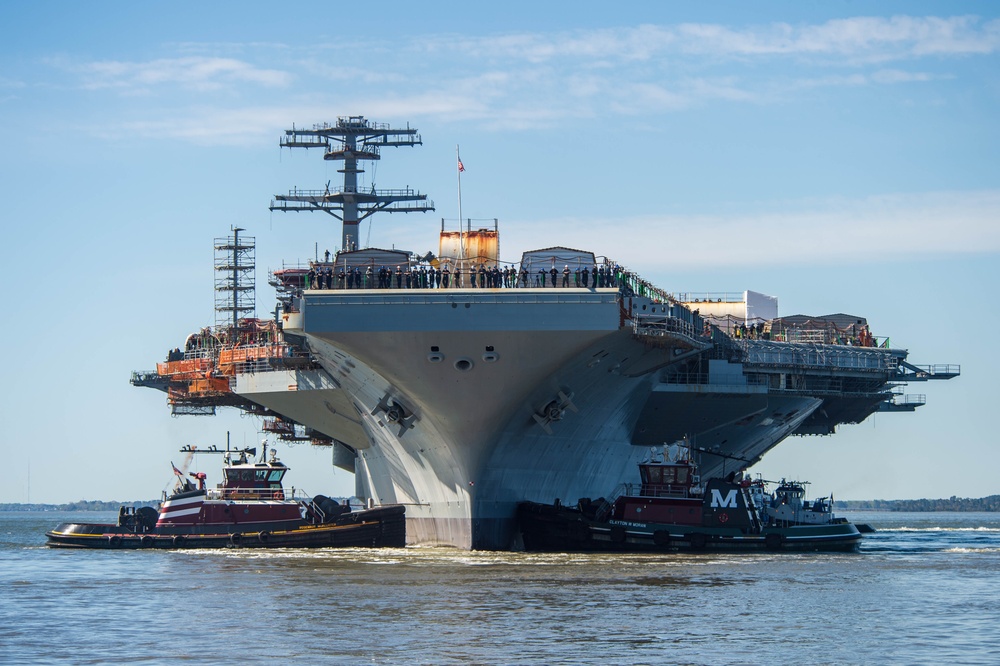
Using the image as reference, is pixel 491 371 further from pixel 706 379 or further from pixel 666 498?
pixel 706 379

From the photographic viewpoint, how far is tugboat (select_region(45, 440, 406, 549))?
130 ft

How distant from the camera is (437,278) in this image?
36.2 metres

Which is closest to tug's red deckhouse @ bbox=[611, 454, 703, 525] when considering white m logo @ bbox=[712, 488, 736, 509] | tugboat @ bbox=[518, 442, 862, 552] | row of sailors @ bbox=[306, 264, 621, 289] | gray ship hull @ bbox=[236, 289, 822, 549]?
tugboat @ bbox=[518, 442, 862, 552]

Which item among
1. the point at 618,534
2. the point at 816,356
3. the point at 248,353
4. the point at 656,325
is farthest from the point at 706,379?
the point at 248,353

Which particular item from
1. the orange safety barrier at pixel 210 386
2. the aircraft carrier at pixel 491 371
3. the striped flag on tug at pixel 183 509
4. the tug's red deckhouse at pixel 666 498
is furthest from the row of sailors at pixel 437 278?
the orange safety barrier at pixel 210 386

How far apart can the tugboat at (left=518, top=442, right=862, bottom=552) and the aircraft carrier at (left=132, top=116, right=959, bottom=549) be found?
3.64 ft

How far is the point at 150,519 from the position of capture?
45.0 metres

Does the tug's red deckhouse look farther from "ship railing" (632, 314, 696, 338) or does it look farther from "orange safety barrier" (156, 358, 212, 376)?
"orange safety barrier" (156, 358, 212, 376)

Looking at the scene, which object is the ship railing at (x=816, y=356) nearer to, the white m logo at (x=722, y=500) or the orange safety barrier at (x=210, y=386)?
the white m logo at (x=722, y=500)

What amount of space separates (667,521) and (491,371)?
24.4 feet

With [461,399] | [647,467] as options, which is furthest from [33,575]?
[647,467]

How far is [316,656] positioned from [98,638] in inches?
163

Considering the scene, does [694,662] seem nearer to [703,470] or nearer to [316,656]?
[316,656]

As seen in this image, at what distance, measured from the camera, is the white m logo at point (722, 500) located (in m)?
38.6
